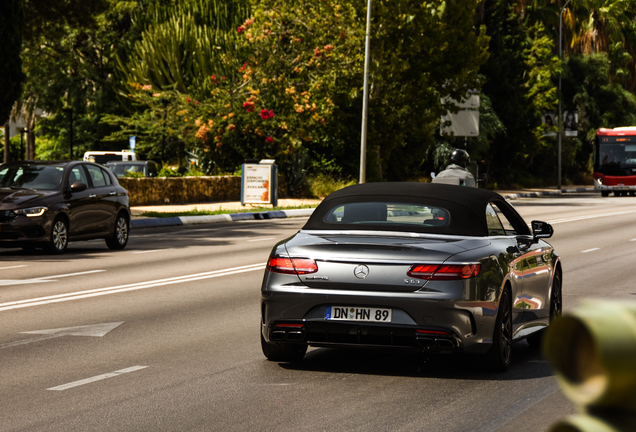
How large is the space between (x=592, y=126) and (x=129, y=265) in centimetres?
5385

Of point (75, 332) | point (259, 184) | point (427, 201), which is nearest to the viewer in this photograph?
point (427, 201)

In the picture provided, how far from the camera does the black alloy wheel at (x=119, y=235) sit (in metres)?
18.4

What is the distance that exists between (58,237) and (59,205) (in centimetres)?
58

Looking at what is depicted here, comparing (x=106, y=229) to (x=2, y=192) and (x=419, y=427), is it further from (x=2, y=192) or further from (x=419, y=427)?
(x=419, y=427)

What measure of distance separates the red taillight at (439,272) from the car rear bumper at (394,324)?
0.50 feet

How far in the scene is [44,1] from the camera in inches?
1097

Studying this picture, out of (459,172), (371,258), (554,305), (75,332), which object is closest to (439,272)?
(371,258)

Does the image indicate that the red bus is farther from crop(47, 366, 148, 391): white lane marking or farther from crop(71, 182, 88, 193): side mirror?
crop(47, 366, 148, 391): white lane marking

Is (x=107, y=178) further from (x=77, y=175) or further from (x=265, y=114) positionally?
(x=265, y=114)

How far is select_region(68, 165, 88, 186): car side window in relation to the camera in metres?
17.6

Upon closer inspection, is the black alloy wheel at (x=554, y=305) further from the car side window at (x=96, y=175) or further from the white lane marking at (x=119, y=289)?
the car side window at (x=96, y=175)

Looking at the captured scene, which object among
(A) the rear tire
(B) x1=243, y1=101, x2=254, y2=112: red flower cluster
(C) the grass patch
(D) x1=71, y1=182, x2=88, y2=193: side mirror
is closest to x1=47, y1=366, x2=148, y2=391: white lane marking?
(A) the rear tire

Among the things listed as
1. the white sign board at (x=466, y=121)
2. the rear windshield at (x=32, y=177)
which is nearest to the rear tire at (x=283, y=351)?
the rear windshield at (x=32, y=177)

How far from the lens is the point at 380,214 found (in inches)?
301
